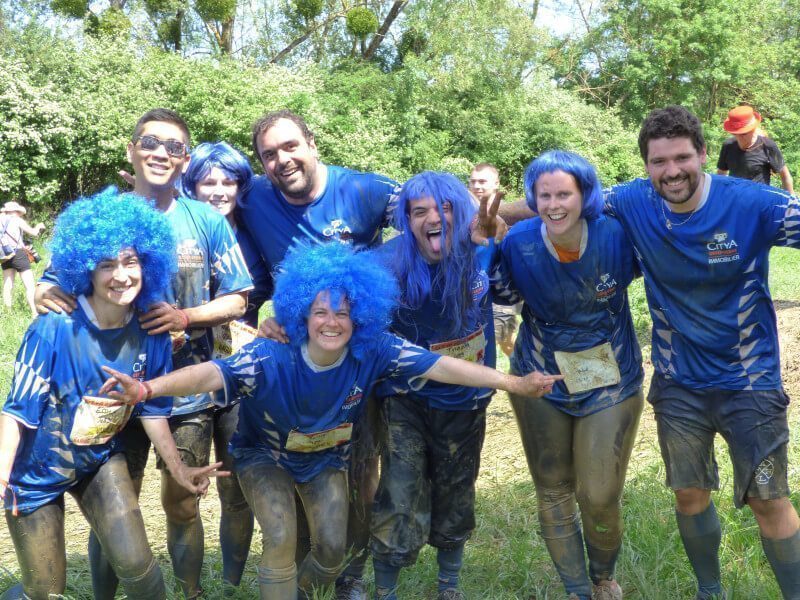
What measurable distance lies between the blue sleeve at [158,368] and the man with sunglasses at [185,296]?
0.12 m

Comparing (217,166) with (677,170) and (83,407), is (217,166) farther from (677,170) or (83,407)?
(677,170)

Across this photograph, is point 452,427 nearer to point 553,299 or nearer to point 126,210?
point 553,299

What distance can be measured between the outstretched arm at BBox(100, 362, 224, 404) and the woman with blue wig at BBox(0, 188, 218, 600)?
43 millimetres

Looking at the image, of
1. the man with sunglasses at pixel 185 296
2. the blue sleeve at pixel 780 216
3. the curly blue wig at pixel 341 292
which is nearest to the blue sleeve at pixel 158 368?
the man with sunglasses at pixel 185 296

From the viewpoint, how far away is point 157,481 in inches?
252

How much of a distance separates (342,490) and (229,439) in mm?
662

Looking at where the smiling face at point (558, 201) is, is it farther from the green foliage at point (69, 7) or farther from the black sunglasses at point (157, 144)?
the green foliage at point (69, 7)

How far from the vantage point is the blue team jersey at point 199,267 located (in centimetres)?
366

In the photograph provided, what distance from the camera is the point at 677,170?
11.2ft

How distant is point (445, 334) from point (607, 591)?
56.9 inches

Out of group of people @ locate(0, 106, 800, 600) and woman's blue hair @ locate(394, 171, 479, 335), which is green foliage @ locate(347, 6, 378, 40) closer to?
group of people @ locate(0, 106, 800, 600)

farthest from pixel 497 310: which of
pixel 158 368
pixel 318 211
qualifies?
pixel 158 368

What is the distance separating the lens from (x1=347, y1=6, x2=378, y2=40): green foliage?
80.7 feet

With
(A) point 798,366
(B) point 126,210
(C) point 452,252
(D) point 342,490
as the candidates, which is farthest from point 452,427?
(A) point 798,366
